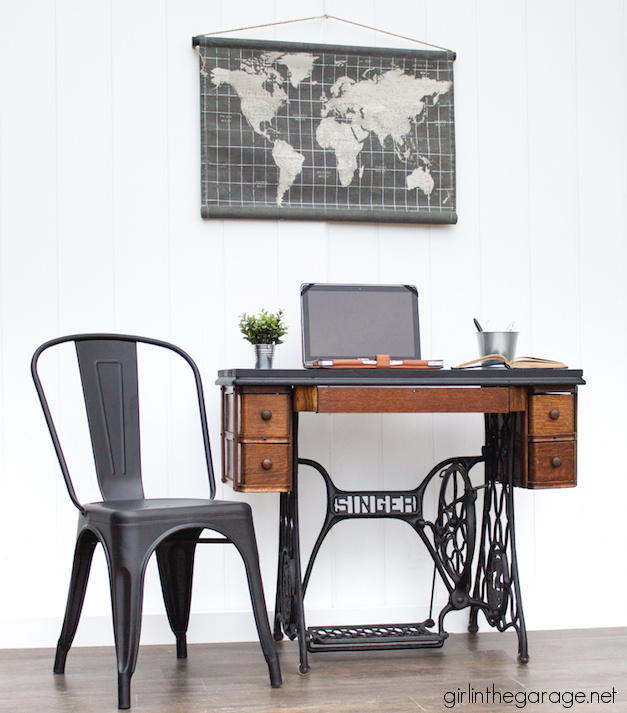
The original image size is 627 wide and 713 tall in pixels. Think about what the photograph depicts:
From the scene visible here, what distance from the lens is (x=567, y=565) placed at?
9.11 ft

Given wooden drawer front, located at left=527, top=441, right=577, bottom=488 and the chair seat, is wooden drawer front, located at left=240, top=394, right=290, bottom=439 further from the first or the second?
wooden drawer front, located at left=527, top=441, right=577, bottom=488

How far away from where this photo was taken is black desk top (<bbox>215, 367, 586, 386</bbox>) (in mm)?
2154

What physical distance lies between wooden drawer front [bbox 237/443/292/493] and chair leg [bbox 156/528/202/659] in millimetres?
319

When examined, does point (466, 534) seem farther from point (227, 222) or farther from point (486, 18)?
point (486, 18)

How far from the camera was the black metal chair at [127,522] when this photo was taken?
75.1 inches

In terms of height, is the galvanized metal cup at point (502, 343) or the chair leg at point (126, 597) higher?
the galvanized metal cup at point (502, 343)

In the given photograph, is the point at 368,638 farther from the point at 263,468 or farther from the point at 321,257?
the point at 321,257

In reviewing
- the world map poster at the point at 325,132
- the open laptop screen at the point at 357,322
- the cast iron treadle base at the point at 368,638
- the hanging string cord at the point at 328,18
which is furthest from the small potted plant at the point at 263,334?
the hanging string cord at the point at 328,18

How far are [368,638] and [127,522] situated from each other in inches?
33.2

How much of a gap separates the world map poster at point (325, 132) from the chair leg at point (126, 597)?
1.20 m

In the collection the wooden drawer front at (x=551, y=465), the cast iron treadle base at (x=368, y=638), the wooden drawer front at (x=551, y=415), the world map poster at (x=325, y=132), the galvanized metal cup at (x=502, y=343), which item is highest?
the world map poster at (x=325, y=132)

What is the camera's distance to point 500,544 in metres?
2.43

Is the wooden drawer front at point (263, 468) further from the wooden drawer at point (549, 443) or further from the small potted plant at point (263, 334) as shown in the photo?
the wooden drawer at point (549, 443)

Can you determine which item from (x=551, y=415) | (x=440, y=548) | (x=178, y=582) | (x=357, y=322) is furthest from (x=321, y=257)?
(x=178, y=582)
